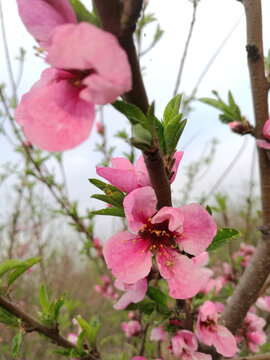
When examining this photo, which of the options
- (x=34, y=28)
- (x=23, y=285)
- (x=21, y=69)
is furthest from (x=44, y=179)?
(x=23, y=285)

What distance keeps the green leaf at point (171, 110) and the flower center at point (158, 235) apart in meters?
0.23

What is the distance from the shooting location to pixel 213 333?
88 cm

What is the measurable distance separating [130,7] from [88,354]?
98cm

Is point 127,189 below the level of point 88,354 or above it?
above

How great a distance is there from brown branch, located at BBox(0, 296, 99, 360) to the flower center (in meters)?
0.47

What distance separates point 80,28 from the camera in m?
0.35

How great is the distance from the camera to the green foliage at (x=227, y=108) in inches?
46.8

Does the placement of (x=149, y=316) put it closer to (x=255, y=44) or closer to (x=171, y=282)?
(x=171, y=282)

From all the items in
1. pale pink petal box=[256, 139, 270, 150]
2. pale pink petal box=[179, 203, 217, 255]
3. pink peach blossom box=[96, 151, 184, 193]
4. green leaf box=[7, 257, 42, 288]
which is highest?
pink peach blossom box=[96, 151, 184, 193]

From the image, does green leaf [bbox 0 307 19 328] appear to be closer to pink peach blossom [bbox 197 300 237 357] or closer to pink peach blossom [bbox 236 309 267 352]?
pink peach blossom [bbox 197 300 237 357]

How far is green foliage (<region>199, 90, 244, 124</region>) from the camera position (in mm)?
1188

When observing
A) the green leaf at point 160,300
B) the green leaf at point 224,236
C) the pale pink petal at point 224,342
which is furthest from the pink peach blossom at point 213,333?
the green leaf at point 224,236

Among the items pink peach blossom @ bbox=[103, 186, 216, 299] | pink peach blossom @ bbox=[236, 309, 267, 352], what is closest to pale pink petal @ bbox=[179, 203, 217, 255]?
pink peach blossom @ bbox=[103, 186, 216, 299]

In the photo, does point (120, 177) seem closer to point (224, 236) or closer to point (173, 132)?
point (173, 132)
